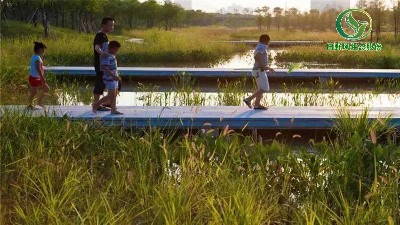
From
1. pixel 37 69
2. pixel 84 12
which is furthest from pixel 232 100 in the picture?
pixel 84 12

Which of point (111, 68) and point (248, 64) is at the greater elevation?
point (111, 68)

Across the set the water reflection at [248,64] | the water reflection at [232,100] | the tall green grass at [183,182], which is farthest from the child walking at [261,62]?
the water reflection at [248,64]

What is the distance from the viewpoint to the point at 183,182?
3.91m

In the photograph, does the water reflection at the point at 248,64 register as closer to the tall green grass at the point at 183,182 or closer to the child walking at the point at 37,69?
the child walking at the point at 37,69

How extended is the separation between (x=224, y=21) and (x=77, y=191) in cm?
12379

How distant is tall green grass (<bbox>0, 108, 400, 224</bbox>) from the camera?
12.1ft

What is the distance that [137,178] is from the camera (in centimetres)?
434

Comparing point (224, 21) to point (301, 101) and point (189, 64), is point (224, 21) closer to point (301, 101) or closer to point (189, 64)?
point (189, 64)

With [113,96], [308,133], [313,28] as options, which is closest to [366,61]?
[308,133]

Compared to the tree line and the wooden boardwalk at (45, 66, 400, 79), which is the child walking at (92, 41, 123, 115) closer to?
the wooden boardwalk at (45, 66, 400, 79)

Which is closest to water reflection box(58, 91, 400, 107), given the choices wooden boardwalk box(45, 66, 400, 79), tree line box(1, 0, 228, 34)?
wooden boardwalk box(45, 66, 400, 79)

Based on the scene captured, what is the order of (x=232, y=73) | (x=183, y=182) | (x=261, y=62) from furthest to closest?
(x=232, y=73)
(x=261, y=62)
(x=183, y=182)

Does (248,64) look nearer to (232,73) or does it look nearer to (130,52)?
(130,52)

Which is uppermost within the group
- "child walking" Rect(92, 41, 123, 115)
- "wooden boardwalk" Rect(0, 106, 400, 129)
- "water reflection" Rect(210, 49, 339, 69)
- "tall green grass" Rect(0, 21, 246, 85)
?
"child walking" Rect(92, 41, 123, 115)
